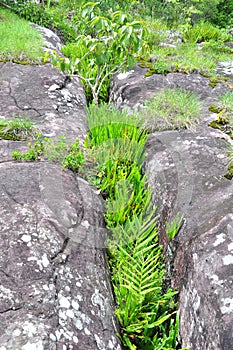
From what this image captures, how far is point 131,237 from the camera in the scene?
8.98 feet

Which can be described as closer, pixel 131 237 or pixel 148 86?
pixel 131 237

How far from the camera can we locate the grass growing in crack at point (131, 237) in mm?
2289

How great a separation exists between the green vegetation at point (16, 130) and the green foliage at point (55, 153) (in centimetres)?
18

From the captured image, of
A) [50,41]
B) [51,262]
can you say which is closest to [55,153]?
Result: [51,262]

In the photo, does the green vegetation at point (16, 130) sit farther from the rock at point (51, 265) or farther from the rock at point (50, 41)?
the rock at point (50, 41)

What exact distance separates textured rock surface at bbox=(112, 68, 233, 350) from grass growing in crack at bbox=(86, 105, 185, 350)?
0.12m

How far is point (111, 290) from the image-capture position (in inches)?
98.2

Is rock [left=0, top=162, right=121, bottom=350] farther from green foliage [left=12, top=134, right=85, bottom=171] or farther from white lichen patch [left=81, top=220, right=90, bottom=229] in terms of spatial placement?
green foliage [left=12, top=134, right=85, bottom=171]

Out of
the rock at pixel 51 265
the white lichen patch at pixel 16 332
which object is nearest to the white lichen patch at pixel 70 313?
the rock at pixel 51 265

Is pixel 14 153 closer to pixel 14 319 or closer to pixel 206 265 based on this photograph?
pixel 14 319

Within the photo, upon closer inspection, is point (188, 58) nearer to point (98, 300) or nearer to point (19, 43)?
point (19, 43)

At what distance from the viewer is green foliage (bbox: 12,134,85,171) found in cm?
309

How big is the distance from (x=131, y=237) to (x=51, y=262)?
78 cm

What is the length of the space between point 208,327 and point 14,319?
1.10 metres
